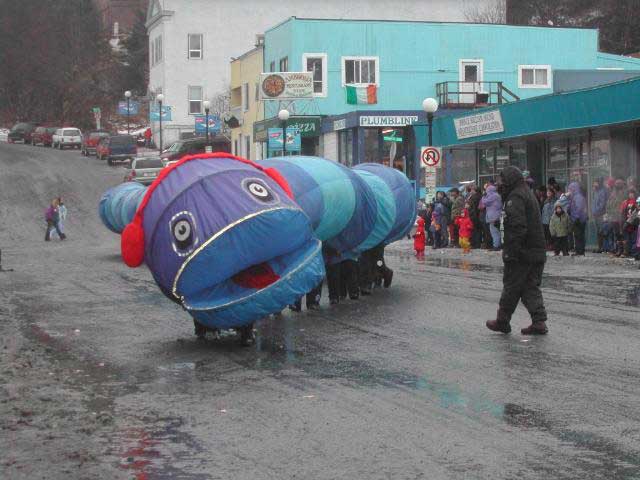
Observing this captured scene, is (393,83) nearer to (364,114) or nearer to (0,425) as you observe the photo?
(364,114)

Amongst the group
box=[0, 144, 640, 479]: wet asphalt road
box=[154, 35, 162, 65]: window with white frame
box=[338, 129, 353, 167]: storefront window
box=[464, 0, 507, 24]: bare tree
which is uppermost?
box=[464, 0, 507, 24]: bare tree

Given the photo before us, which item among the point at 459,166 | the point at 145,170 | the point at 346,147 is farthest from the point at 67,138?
the point at 459,166

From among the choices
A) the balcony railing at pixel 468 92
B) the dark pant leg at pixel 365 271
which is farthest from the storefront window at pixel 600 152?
the balcony railing at pixel 468 92

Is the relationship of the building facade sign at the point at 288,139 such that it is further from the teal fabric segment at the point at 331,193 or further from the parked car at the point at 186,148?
the teal fabric segment at the point at 331,193

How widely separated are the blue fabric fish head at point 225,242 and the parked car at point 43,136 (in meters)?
75.8

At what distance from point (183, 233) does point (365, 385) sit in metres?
3.38

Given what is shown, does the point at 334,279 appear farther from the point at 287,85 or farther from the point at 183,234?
the point at 287,85

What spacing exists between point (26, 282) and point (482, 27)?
3937 cm

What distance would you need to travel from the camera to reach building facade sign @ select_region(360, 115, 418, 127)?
164 ft

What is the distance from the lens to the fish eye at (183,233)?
43.1 ft

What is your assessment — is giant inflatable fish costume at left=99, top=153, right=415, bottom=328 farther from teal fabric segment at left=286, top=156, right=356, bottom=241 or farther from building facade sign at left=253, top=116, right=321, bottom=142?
building facade sign at left=253, top=116, right=321, bottom=142

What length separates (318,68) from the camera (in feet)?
194

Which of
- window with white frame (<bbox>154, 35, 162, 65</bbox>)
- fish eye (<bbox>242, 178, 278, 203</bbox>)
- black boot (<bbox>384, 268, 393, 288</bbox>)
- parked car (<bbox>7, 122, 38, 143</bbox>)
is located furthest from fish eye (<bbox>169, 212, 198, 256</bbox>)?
parked car (<bbox>7, 122, 38, 143</bbox>)

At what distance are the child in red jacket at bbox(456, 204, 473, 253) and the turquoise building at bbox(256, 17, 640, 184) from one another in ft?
87.5
